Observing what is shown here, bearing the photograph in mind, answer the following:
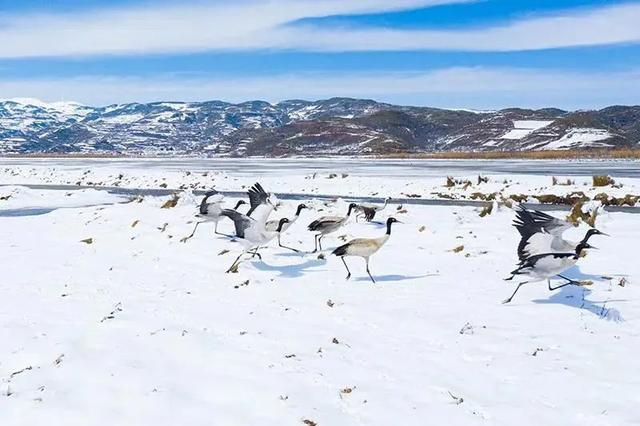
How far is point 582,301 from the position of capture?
33.8 ft

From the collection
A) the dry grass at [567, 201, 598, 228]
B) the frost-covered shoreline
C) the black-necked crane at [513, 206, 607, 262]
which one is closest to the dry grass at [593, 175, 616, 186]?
the frost-covered shoreline

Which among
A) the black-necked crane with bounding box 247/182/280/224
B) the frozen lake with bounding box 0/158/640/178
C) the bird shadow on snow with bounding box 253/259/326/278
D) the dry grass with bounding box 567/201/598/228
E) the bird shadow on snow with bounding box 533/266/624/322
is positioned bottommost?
the frozen lake with bounding box 0/158/640/178

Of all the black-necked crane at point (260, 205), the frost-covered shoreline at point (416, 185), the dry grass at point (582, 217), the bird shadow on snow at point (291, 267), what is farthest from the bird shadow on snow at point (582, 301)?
the frost-covered shoreline at point (416, 185)

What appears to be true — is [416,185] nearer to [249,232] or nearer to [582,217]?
[582,217]

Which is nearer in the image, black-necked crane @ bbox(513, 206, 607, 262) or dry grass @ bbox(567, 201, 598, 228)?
black-necked crane @ bbox(513, 206, 607, 262)

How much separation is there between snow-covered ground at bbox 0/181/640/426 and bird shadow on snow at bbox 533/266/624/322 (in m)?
0.05

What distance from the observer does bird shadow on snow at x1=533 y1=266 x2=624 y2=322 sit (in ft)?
30.9

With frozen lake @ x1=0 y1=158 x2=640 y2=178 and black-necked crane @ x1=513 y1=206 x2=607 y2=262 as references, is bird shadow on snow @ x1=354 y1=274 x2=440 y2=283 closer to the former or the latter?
black-necked crane @ x1=513 y1=206 x2=607 y2=262

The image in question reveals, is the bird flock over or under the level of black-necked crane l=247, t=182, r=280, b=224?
under

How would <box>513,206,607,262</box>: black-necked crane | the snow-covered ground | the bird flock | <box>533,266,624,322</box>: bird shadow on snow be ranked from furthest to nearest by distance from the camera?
<box>513,206,607,262</box>: black-necked crane
the bird flock
<box>533,266,624,322</box>: bird shadow on snow
the snow-covered ground

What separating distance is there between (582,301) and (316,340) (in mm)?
4795

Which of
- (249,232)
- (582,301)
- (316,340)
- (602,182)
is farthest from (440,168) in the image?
(316,340)

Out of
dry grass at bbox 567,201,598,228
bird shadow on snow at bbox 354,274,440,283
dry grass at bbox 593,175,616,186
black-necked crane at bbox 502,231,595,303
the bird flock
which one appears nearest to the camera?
black-necked crane at bbox 502,231,595,303

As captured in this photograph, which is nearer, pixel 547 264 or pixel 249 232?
pixel 547 264
